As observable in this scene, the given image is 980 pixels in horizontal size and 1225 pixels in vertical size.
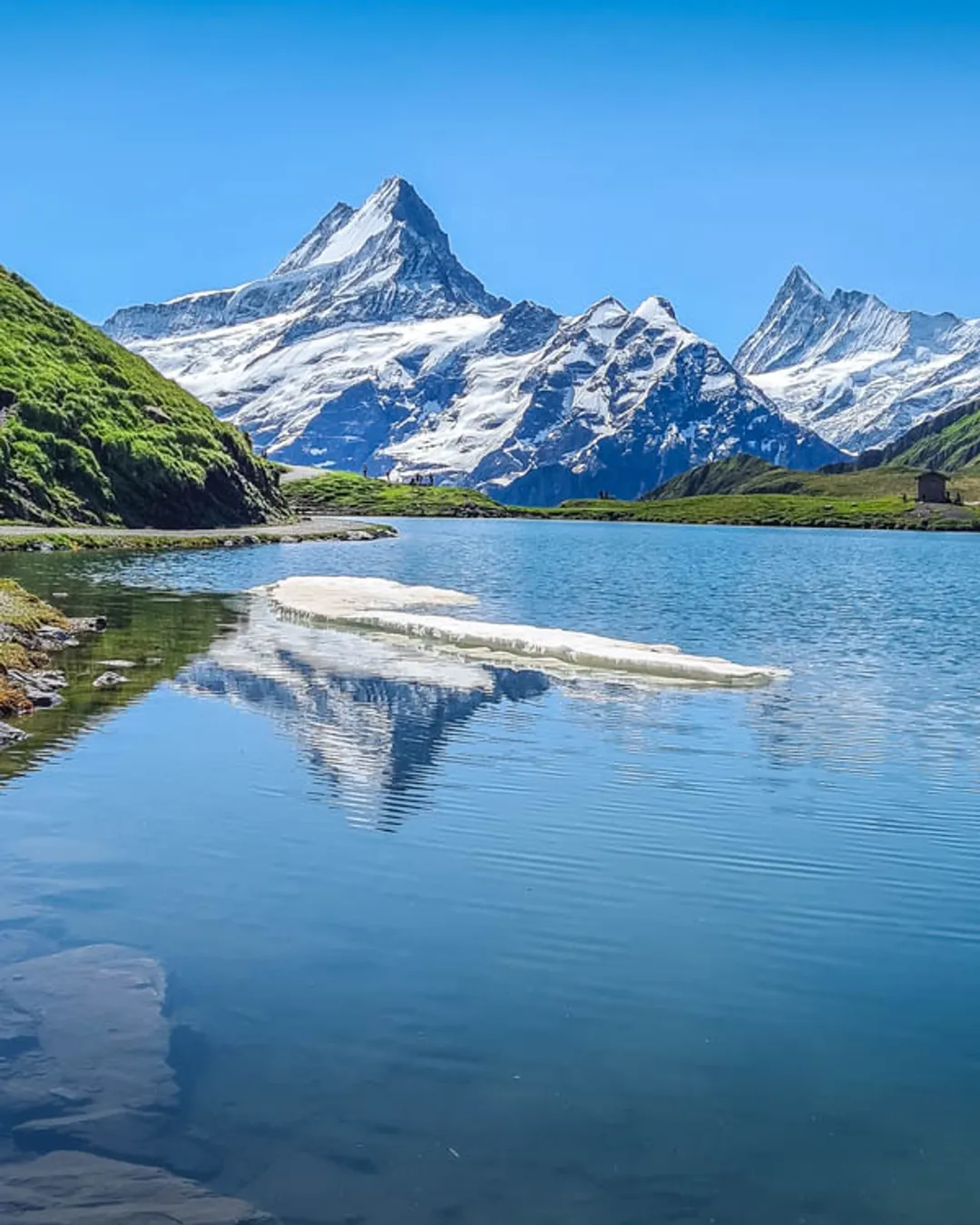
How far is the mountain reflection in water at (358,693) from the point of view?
33.7 m

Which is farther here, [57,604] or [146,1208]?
[57,604]

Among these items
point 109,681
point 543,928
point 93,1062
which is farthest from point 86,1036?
point 109,681

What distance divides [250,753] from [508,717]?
9595 mm

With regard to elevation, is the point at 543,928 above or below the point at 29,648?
below

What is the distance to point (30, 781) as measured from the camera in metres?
31.2

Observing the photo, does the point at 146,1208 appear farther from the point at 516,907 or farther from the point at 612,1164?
the point at 516,907

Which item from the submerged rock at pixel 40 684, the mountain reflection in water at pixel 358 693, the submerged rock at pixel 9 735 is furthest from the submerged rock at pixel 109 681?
the submerged rock at pixel 9 735

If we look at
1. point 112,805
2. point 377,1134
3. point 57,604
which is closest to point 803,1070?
point 377,1134

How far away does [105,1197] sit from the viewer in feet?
42.4

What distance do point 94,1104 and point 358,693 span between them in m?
31.3

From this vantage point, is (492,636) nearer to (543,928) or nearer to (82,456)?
(543,928)

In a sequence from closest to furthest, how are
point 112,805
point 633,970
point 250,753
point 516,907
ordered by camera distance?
point 633,970 < point 516,907 < point 112,805 < point 250,753

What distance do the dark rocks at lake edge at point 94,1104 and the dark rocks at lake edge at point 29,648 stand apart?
1853cm

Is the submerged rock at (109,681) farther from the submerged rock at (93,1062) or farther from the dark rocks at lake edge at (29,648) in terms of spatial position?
the submerged rock at (93,1062)
